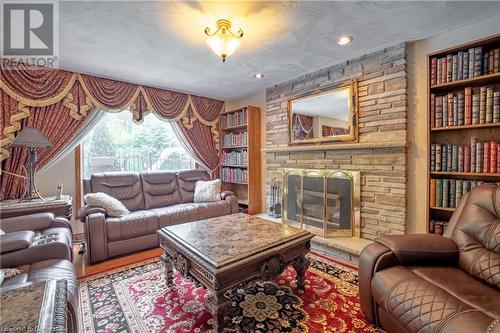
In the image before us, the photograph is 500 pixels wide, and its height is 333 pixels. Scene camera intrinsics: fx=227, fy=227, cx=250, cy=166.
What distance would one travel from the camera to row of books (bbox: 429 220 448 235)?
6.88 ft

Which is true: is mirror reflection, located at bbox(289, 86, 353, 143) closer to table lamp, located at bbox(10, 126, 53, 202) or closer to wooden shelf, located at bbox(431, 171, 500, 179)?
wooden shelf, located at bbox(431, 171, 500, 179)

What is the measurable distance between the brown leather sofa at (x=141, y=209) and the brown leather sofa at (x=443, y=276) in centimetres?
232

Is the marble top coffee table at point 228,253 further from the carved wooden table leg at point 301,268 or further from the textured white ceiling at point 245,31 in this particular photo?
the textured white ceiling at point 245,31

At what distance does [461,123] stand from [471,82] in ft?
1.17

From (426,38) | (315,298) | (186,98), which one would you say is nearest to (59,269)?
(315,298)

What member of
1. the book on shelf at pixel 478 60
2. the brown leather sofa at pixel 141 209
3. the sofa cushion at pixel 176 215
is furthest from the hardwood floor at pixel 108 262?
the book on shelf at pixel 478 60

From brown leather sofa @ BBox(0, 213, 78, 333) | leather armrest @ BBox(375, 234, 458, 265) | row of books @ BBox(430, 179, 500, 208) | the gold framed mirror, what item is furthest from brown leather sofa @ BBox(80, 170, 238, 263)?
row of books @ BBox(430, 179, 500, 208)

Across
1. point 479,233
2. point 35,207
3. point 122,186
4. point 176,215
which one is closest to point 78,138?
point 122,186

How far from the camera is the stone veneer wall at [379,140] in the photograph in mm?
2408

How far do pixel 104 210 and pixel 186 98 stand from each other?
2.38 metres

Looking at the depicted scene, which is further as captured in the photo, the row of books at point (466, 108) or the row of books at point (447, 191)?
the row of books at point (447, 191)

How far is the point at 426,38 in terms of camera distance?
91.0 inches

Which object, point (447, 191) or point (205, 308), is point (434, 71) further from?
point (205, 308)

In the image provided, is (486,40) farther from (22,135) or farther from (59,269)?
(22,135)
